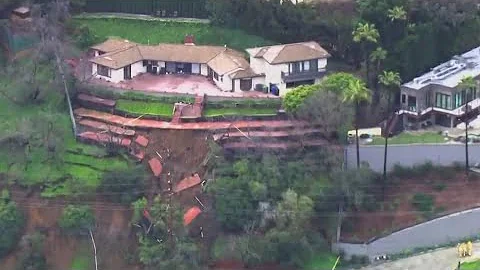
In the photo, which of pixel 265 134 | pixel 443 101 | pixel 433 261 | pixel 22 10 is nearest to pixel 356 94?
pixel 265 134

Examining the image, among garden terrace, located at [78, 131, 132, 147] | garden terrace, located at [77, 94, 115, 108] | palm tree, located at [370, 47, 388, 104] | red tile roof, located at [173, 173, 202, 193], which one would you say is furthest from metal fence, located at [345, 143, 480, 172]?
garden terrace, located at [77, 94, 115, 108]

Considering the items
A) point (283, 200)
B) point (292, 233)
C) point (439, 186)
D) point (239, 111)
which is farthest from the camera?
point (239, 111)

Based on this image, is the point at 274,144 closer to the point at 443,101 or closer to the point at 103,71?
the point at 443,101

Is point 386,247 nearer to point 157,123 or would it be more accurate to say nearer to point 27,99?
point 157,123

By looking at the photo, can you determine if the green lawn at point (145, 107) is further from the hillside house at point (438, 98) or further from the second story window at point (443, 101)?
the second story window at point (443, 101)

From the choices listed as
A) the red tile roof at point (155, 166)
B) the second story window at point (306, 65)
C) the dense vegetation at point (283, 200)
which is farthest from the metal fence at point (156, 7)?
the dense vegetation at point (283, 200)
